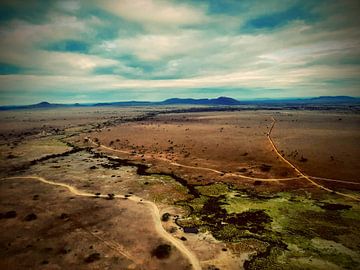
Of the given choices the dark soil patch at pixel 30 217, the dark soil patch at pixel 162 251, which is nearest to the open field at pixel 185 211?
the dark soil patch at pixel 162 251

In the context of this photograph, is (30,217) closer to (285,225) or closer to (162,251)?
(162,251)

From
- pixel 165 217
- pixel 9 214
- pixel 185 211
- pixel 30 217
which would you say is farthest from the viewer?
pixel 185 211

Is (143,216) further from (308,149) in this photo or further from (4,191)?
(308,149)

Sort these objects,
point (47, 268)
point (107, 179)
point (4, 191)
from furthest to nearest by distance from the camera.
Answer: point (107, 179) < point (4, 191) < point (47, 268)

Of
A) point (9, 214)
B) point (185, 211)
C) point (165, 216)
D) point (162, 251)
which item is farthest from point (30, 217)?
point (185, 211)

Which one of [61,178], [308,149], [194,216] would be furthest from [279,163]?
[61,178]

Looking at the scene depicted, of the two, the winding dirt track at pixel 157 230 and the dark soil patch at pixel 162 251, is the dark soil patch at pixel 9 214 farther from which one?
the dark soil patch at pixel 162 251

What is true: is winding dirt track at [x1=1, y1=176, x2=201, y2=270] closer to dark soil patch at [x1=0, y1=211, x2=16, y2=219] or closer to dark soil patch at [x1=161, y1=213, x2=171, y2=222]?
dark soil patch at [x1=161, y1=213, x2=171, y2=222]

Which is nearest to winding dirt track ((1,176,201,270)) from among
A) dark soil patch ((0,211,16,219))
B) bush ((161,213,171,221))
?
bush ((161,213,171,221))
